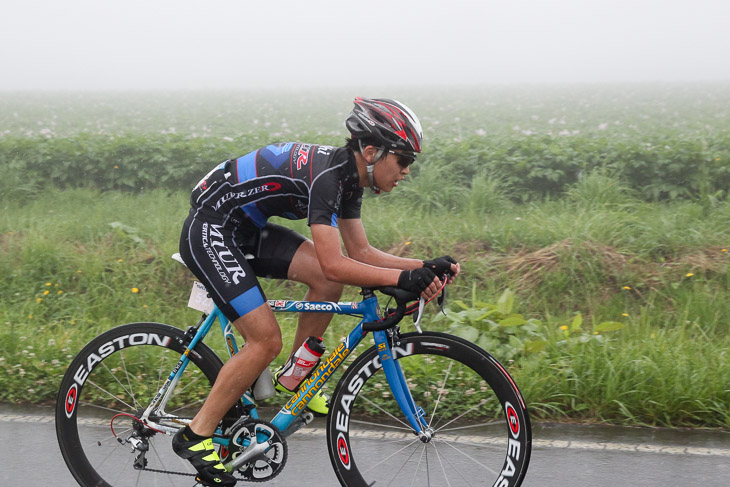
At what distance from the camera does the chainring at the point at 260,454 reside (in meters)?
3.38

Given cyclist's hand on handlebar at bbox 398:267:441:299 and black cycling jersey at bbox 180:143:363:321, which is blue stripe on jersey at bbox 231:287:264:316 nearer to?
black cycling jersey at bbox 180:143:363:321

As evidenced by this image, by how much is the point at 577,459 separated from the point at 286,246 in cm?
181

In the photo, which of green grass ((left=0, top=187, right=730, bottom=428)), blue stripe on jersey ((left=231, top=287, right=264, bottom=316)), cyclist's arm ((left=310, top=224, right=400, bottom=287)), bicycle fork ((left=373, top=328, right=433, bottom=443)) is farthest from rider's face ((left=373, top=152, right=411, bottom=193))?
green grass ((left=0, top=187, right=730, bottom=428))

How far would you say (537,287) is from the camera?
20.6 feet

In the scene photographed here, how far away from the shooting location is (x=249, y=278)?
337 cm

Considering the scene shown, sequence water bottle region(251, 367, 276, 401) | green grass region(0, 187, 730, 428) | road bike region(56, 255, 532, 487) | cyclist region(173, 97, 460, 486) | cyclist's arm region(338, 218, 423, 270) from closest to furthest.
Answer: cyclist region(173, 97, 460, 486) → road bike region(56, 255, 532, 487) → water bottle region(251, 367, 276, 401) → cyclist's arm region(338, 218, 423, 270) → green grass region(0, 187, 730, 428)

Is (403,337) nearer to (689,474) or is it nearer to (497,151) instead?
(689,474)

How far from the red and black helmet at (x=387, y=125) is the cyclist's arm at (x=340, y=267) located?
0.43m

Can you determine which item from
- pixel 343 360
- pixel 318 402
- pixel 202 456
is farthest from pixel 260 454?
pixel 343 360

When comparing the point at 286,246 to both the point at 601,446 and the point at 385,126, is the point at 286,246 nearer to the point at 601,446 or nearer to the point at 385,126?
the point at 385,126

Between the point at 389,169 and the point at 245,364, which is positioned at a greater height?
the point at 389,169

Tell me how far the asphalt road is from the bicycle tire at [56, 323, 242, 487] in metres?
0.23

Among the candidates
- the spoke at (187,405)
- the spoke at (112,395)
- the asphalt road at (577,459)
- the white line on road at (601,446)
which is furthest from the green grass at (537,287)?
the spoke at (187,405)

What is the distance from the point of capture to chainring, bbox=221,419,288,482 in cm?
338
